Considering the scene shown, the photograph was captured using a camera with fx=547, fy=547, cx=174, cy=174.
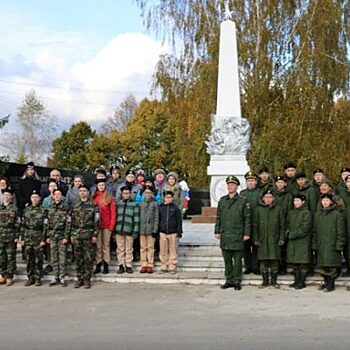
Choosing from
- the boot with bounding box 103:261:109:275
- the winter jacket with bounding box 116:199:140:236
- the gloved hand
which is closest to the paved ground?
the boot with bounding box 103:261:109:275

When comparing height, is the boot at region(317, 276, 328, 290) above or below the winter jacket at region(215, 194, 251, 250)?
below

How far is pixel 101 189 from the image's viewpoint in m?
9.57

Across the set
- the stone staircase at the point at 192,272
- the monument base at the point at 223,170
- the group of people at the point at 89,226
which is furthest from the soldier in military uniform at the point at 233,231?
the monument base at the point at 223,170

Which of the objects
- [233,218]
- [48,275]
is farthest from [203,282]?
[48,275]

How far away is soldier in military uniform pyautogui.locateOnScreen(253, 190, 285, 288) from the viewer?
8680 mm

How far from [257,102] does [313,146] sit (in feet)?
9.66

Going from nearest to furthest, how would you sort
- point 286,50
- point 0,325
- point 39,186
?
point 0,325 < point 39,186 < point 286,50

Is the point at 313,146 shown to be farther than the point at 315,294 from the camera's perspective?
Yes

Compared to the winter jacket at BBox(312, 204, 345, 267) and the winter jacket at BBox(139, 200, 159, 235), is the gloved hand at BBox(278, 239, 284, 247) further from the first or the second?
the winter jacket at BBox(139, 200, 159, 235)

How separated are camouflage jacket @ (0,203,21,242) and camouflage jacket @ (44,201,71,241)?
0.60 m

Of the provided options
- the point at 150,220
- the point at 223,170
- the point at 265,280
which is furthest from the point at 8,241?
the point at 223,170

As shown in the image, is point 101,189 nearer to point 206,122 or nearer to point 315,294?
point 315,294

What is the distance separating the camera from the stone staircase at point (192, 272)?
9.11 m

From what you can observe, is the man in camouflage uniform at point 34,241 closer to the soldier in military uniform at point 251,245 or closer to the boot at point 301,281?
the soldier in military uniform at point 251,245
